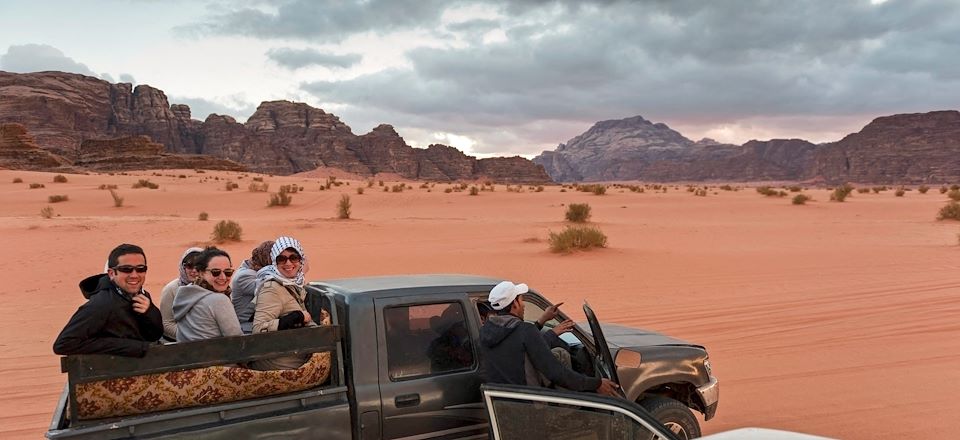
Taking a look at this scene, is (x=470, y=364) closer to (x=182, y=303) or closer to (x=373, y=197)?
(x=182, y=303)

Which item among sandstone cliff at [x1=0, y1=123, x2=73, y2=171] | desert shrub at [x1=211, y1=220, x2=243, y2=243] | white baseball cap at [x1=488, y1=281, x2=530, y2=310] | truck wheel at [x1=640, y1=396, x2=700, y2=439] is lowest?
truck wheel at [x1=640, y1=396, x2=700, y2=439]

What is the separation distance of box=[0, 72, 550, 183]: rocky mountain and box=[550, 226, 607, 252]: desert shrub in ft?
419

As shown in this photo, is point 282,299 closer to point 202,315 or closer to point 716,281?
point 202,315

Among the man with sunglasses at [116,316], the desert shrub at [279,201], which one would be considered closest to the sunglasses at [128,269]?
the man with sunglasses at [116,316]

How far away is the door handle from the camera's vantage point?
385 centimetres

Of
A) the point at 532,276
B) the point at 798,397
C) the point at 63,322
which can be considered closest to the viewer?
the point at 798,397

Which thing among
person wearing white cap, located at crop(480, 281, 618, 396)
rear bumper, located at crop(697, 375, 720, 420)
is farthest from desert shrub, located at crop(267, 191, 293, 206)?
person wearing white cap, located at crop(480, 281, 618, 396)

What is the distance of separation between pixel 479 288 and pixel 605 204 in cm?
3648

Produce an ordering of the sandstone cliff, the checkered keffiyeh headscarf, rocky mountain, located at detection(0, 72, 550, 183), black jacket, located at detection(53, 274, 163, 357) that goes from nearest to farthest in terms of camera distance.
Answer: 1. black jacket, located at detection(53, 274, 163, 357)
2. the checkered keffiyeh headscarf
3. the sandstone cliff
4. rocky mountain, located at detection(0, 72, 550, 183)

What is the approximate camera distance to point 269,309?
4117mm

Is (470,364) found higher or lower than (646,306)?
higher

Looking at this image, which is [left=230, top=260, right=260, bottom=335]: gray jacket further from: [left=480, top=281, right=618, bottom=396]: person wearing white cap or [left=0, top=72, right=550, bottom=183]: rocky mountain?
[left=0, top=72, right=550, bottom=183]: rocky mountain

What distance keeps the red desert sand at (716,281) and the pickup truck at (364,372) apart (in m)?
2.58

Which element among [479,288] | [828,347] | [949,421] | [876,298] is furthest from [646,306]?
[479,288]
